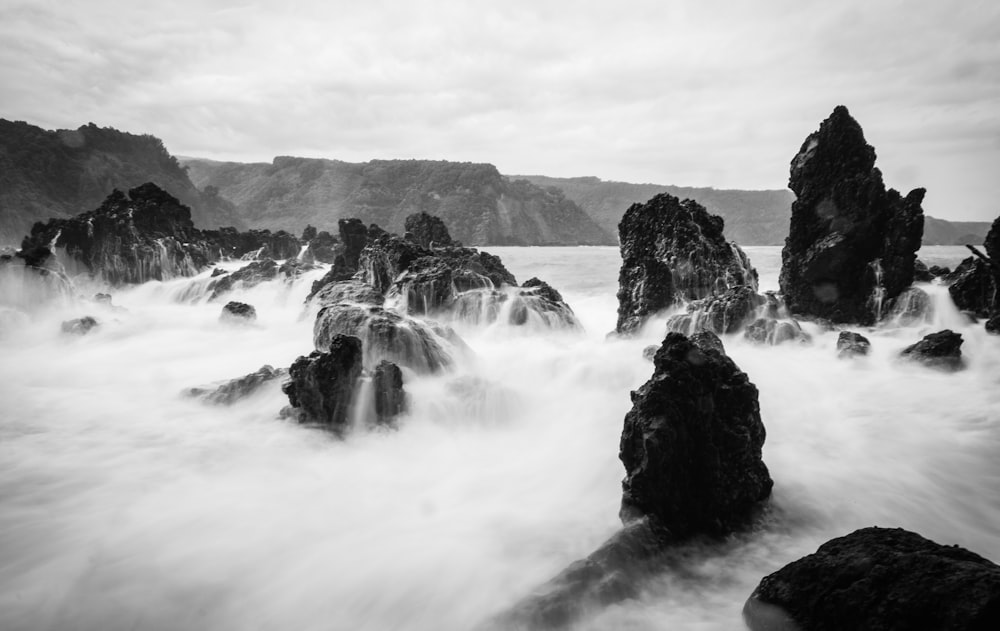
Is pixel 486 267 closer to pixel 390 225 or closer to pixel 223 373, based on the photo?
pixel 223 373

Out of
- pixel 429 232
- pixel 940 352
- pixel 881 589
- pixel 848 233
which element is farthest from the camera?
pixel 429 232

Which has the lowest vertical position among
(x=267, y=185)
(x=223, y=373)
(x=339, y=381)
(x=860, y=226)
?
(x=223, y=373)

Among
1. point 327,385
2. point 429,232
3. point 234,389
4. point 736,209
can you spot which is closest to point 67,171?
point 429,232

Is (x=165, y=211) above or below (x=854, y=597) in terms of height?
above

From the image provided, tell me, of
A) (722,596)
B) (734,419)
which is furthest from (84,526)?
(734,419)

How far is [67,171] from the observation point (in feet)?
230

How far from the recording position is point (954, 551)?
130 inches

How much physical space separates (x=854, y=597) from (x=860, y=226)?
1519 centimetres

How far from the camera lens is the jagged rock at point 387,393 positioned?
8.90 meters

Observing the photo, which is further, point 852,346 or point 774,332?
point 774,332

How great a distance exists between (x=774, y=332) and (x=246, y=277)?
25397 mm

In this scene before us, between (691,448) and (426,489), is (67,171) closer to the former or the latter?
(426,489)

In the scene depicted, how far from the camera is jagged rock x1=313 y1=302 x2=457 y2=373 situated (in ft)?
36.3

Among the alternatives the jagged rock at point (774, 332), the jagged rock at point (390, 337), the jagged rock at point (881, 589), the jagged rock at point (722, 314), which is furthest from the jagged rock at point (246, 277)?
the jagged rock at point (881, 589)
